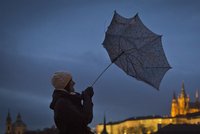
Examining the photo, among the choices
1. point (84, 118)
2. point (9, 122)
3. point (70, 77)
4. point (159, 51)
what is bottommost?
point (84, 118)

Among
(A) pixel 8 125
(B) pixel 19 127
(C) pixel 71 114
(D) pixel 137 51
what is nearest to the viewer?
(C) pixel 71 114

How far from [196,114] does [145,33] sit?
183 metres

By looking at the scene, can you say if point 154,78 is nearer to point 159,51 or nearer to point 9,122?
point 159,51

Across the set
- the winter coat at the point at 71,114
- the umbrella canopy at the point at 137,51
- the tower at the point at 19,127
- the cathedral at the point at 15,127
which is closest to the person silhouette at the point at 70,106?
the winter coat at the point at 71,114

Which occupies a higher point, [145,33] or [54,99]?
[145,33]

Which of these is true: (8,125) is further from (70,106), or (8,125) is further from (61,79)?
(70,106)

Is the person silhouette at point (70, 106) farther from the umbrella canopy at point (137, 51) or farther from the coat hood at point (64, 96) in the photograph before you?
the umbrella canopy at point (137, 51)

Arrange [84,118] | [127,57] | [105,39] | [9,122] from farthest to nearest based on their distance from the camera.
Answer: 1. [9,122]
2. [105,39]
3. [127,57]
4. [84,118]

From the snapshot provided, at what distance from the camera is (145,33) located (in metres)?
7.39

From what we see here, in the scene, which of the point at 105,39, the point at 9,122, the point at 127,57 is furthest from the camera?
the point at 9,122

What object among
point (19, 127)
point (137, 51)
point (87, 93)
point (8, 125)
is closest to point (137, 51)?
point (137, 51)

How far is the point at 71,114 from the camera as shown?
5.94 metres

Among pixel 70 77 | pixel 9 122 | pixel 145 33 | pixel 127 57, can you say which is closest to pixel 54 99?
pixel 70 77

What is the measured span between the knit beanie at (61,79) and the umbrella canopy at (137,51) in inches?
39.1
